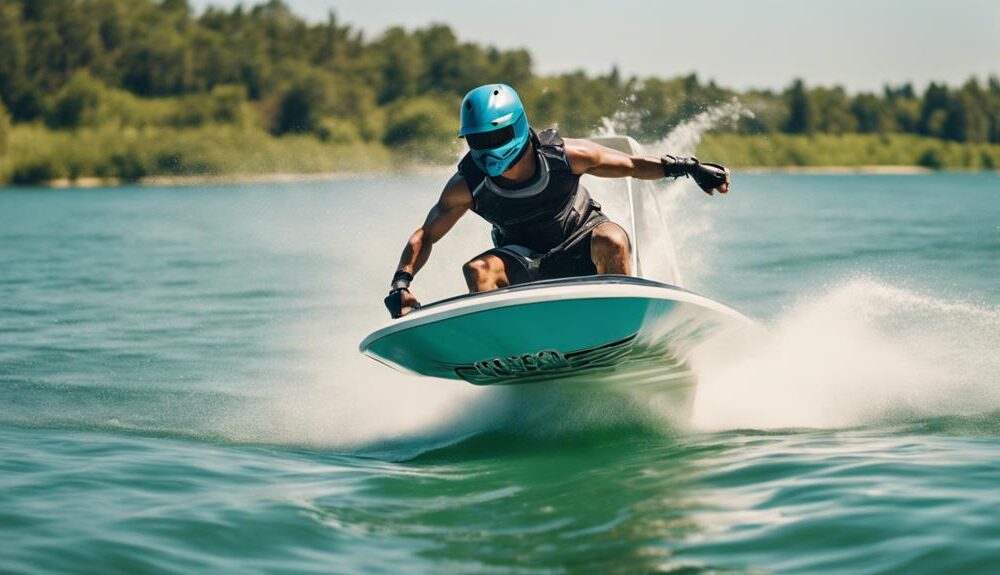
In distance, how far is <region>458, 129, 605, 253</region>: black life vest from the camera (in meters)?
7.22

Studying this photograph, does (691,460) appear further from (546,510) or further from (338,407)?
(338,407)

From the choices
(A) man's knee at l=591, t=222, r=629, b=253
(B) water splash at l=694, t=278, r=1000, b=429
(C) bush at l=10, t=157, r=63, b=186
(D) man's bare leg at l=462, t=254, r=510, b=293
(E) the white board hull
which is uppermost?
(C) bush at l=10, t=157, r=63, b=186

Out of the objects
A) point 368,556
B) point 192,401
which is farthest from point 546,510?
point 192,401

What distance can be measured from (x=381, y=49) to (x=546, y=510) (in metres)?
101

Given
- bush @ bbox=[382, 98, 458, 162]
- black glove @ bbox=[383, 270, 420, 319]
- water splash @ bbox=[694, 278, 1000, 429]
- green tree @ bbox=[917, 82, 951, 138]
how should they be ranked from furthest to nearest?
green tree @ bbox=[917, 82, 951, 138] < bush @ bbox=[382, 98, 458, 162] < water splash @ bbox=[694, 278, 1000, 429] < black glove @ bbox=[383, 270, 420, 319]

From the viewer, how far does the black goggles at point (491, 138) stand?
679cm

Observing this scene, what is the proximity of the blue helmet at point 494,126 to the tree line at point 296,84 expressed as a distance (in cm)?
5752

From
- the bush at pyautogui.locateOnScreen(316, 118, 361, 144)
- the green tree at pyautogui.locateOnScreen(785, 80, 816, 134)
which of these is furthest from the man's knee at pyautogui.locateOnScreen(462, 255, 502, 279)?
the green tree at pyautogui.locateOnScreen(785, 80, 816, 134)

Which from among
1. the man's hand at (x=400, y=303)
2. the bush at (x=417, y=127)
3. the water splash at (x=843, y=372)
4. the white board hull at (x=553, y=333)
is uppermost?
the bush at (x=417, y=127)

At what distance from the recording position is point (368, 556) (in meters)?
4.83

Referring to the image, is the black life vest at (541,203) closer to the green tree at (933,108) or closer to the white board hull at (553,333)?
the white board hull at (553,333)

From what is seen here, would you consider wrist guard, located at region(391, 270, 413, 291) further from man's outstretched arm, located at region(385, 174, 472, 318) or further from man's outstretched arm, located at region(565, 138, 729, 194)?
man's outstretched arm, located at region(565, 138, 729, 194)

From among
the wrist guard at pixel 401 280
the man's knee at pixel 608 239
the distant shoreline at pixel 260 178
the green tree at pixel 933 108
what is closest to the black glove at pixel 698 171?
the man's knee at pixel 608 239

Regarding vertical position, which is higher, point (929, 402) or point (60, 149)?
point (60, 149)
